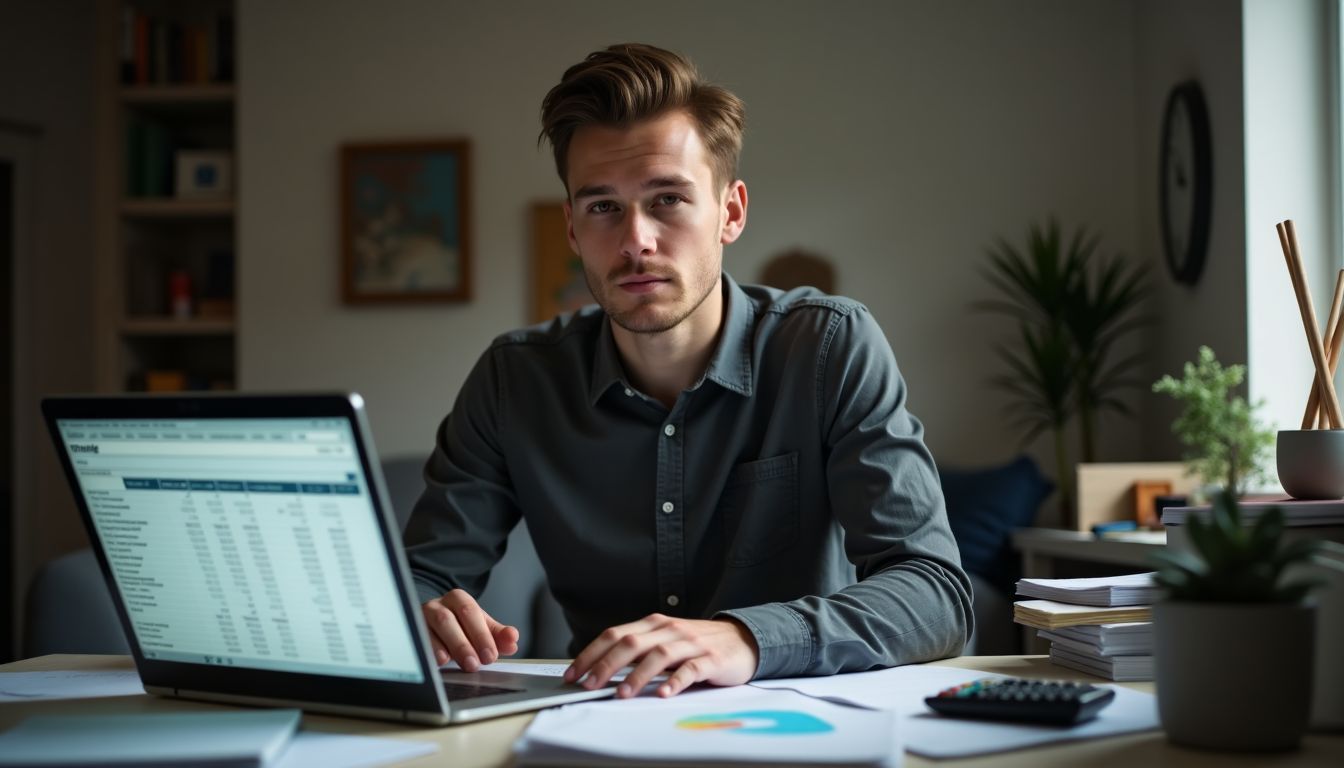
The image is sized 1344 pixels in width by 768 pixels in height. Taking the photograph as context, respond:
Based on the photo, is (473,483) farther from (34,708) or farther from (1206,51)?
(1206,51)

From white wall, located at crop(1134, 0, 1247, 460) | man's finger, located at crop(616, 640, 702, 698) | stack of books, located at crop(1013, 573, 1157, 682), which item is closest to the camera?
man's finger, located at crop(616, 640, 702, 698)

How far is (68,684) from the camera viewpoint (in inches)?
45.3

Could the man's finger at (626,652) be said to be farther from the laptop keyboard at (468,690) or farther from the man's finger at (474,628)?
the man's finger at (474,628)

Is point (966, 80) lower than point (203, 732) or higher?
higher


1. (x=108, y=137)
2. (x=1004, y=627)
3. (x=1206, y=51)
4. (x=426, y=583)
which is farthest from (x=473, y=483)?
(x=108, y=137)

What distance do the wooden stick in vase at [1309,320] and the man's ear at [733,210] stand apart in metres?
0.77

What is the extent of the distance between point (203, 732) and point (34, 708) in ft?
0.99

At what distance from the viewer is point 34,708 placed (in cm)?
103

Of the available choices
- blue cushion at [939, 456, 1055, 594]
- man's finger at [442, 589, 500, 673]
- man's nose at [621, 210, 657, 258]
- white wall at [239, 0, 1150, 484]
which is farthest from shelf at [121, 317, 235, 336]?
man's finger at [442, 589, 500, 673]

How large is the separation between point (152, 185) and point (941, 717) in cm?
447

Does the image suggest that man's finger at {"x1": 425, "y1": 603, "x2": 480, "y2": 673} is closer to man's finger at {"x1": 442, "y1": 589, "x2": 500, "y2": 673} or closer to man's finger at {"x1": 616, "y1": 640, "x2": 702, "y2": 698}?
man's finger at {"x1": 442, "y1": 589, "x2": 500, "y2": 673}

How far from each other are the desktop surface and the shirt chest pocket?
506 millimetres

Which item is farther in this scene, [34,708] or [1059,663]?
[1059,663]

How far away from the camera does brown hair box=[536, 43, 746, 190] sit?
1.59 m
